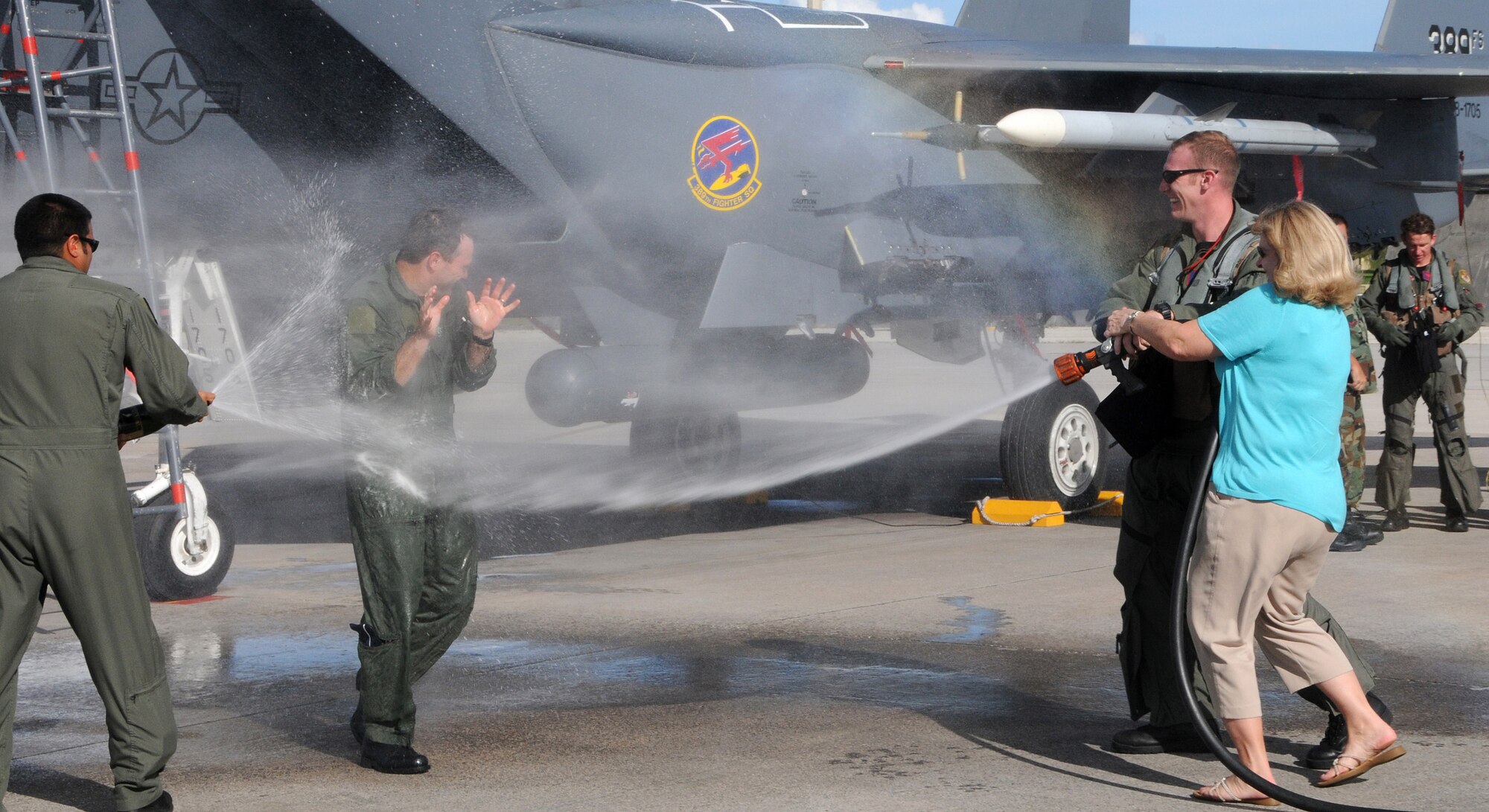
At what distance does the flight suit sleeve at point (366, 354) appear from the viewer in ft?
14.7

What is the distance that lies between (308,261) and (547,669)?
12.6 ft

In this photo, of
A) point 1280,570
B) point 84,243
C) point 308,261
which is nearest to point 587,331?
point 308,261

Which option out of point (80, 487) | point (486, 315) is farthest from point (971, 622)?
point (80, 487)

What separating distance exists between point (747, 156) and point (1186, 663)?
588cm

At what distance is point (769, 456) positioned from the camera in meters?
13.5

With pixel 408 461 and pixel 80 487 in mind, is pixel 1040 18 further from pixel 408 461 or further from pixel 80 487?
pixel 80 487

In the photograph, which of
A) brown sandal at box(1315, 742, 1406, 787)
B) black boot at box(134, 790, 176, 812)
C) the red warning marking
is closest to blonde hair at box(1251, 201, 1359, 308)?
brown sandal at box(1315, 742, 1406, 787)

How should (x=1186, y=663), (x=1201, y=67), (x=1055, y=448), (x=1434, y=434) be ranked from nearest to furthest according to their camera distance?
(x=1186, y=663)
(x=1434, y=434)
(x=1201, y=67)
(x=1055, y=448)

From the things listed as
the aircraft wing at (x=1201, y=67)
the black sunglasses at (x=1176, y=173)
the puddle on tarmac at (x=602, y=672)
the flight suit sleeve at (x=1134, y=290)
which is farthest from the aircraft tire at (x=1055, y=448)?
the black sunglasses at (x=1176, y=173)

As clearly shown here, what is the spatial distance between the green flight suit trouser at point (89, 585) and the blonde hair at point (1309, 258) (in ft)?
10.5

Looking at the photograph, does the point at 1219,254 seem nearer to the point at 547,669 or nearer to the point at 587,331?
the point at 547,669

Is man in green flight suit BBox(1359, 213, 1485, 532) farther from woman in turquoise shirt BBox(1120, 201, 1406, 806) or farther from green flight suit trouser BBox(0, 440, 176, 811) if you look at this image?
green flight suit trouser BBox(0, 440, 176, 811)

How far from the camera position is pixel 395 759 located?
4.40m

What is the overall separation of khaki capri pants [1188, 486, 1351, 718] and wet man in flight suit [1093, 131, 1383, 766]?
335 millimetres
